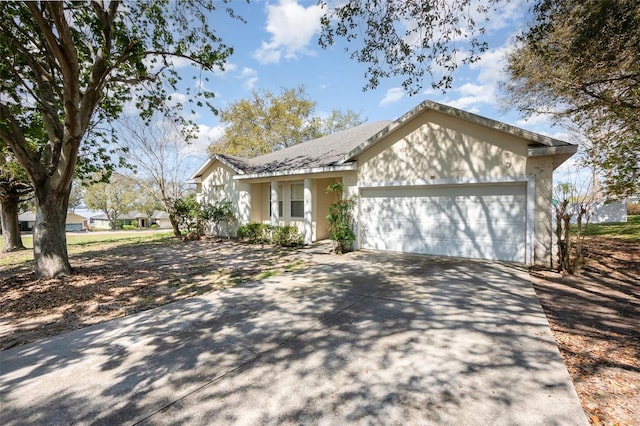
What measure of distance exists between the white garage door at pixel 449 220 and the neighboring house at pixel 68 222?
67.8 metres

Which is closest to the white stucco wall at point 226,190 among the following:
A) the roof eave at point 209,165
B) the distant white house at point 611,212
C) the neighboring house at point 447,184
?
the roof eave at point 209,165

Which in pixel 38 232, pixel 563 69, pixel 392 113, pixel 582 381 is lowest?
pixel 582 381

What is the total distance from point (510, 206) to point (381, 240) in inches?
158

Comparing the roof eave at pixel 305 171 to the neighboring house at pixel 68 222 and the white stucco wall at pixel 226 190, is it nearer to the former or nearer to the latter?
the white stucco wall at pixel 226 190

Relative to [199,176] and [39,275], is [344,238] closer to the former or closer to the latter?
[39,275]

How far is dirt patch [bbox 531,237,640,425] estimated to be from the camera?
2639 millimetres

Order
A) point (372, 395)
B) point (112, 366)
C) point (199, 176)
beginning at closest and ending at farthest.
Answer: point (372, 395), point (112, 366), point (199, 176)

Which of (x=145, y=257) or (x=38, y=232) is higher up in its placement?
(x=38, y=232)

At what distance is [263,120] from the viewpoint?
2830 centimetres

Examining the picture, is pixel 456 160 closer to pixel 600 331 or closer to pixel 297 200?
pixel 600 331

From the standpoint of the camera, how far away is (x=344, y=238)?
10203 mm

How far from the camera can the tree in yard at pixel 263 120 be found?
1100 inches

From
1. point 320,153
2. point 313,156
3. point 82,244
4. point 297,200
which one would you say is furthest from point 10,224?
point 320,153

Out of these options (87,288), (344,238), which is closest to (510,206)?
(344,238)
